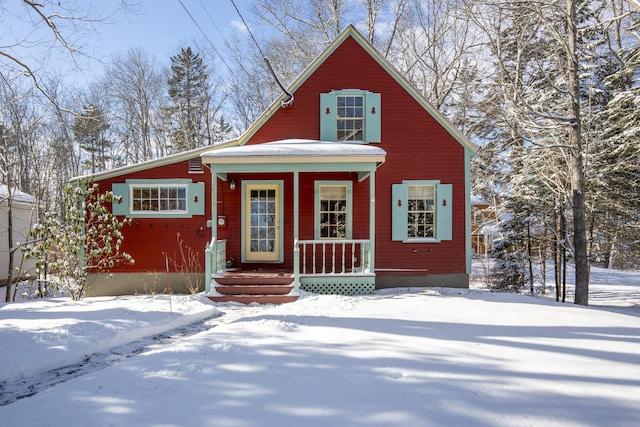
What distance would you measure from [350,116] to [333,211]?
2484 millimetres

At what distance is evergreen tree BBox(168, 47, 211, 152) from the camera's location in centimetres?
2227

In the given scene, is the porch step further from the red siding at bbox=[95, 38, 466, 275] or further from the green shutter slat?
the green shutter slat

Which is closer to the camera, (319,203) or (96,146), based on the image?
(319,203)

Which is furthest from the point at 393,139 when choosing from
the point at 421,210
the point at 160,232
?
the point at 160,232

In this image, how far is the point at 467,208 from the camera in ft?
28.2

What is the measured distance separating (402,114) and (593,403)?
24.1 ft

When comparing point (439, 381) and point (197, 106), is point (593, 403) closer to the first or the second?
point (439, 381)

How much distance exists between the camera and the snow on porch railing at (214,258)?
698 centimetres

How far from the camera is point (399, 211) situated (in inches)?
336

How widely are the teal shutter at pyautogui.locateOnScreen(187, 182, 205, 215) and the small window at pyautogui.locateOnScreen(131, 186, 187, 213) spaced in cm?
14

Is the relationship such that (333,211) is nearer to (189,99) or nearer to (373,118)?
(373,118)

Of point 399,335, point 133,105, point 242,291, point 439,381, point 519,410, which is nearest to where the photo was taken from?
point 519,410

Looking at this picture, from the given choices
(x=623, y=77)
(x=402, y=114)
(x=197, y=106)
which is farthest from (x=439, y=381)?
(x=197, y=106)

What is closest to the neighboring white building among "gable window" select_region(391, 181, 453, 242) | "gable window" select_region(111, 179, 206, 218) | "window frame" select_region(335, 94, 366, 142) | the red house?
"gable window" select_region(111, 179, 206, 218)
